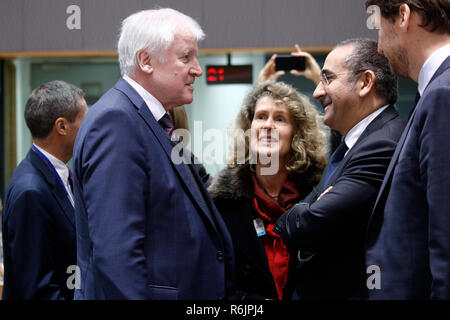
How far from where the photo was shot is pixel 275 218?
1.85 m

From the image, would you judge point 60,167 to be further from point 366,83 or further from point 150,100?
point 366,83

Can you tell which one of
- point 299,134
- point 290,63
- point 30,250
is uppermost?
point 290,63

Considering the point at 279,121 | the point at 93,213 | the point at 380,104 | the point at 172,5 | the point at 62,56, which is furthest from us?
the point at 62,56

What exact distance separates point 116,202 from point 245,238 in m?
0.71

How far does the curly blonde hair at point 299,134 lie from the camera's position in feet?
6.37

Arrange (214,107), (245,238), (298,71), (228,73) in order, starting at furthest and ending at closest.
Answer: (214,107) < (228,73) < (298,71) < (245,238)

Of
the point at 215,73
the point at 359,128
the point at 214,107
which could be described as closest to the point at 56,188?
the point at 359,128

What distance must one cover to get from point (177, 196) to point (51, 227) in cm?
65

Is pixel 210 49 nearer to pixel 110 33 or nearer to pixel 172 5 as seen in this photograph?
pixel 172 5

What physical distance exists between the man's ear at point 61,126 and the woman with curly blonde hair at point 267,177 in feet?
2.21

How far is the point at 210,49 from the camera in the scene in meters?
4.21

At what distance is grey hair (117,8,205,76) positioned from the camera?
4.79 feet

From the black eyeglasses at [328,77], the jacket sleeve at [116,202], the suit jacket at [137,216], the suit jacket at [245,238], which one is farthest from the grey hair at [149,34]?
→ the suit jacket at [245,238]

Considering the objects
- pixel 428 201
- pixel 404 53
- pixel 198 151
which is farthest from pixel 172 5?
pixel 428 201
